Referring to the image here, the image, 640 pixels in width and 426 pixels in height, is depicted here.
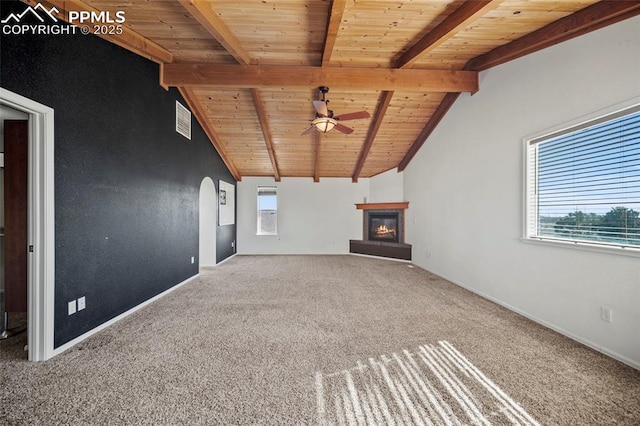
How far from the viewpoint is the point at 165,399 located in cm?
171

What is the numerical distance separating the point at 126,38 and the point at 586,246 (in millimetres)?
5355

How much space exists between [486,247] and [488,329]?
4.73ft

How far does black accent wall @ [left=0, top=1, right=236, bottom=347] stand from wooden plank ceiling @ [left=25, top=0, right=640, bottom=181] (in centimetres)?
41

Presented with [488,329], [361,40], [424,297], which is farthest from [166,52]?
[488,329]

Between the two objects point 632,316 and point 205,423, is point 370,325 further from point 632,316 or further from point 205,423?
point 632,316

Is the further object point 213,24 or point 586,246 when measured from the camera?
point 213,24

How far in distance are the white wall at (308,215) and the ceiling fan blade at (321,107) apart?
4.26 m

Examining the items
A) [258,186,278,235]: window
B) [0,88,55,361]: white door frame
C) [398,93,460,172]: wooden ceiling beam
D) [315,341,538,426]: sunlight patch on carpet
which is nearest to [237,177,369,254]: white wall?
[258,186,278,235]: window

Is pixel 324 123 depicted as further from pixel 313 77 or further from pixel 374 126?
pixel 374 126

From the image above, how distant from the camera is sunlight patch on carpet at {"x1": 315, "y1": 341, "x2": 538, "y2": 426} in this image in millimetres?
1556

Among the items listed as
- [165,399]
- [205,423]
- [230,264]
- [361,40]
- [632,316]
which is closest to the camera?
[205,423]

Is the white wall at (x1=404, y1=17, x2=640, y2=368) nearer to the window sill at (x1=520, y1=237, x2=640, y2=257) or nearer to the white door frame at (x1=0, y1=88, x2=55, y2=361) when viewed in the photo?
the window sill at (x1=520, y1=237, x2=640, y2=257)

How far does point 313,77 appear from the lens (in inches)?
155

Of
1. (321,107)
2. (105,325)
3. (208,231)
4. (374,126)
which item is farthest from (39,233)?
(374,126)
